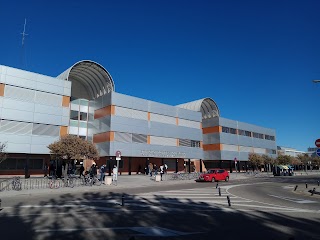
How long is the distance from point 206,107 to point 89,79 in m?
27.8

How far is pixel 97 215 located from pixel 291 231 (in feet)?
22.0

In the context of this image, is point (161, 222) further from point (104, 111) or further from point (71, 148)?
point (104, 111)

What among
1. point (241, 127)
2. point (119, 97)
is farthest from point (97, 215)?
point (241, 127)

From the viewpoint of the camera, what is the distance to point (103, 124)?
146 feet

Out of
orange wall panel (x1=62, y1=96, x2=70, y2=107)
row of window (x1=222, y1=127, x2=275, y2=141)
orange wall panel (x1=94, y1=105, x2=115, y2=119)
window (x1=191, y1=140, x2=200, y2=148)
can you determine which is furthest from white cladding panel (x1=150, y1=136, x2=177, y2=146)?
row of window (x1=222, y1=127, x2=275, y2=141)

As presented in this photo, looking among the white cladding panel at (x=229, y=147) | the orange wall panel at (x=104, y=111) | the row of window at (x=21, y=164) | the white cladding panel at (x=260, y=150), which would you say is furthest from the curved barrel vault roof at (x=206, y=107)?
the row of window at (x=21, y=164)

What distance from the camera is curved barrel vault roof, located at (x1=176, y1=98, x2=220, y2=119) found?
5951cm

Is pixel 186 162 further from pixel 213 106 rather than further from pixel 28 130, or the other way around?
pixel 28 130

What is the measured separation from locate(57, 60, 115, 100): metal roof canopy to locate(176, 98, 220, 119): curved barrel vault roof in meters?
20.7

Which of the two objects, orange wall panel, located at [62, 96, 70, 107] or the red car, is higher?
orange wall panel, located at [62, 96, 70, 107]

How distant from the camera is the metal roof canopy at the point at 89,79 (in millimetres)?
43656

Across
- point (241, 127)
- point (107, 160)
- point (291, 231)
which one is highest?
point (241, 127)

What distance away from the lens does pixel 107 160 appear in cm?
4531

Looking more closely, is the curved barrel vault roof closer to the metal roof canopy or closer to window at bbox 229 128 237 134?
window at bbox 229 128 237 134
